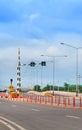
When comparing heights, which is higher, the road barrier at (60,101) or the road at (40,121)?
the road barrier at (60,101)

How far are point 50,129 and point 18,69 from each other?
53022mm

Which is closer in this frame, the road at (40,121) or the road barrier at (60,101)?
the road at (40,121)

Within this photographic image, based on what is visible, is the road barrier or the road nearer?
the road

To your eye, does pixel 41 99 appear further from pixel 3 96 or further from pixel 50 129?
pixel 50 129

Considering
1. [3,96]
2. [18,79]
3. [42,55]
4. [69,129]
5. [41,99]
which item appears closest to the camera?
[69,129]

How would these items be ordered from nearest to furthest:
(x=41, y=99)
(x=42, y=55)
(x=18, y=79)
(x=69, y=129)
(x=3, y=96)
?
(x=69, y=129) < (x=41, y=99) < (x=18, y=79) < (x=3, y=96) < (x=42, y=55)

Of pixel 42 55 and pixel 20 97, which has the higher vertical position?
pixel 42 55

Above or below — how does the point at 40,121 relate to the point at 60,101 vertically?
below

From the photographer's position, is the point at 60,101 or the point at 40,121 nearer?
the point at 40,121

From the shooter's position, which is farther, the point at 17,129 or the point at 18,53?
the point at 18,53

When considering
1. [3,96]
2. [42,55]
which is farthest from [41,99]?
[42,55]

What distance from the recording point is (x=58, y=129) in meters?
20.3

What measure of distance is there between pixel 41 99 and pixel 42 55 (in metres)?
41.3

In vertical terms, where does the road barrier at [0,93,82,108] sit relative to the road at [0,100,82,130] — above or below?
above
